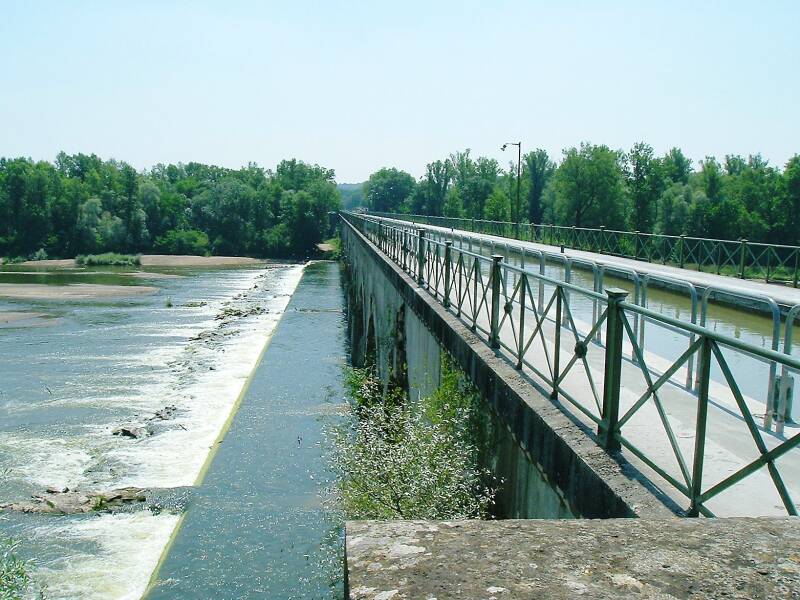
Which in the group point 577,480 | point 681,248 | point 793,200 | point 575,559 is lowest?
point 577,480

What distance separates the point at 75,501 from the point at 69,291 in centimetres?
4424

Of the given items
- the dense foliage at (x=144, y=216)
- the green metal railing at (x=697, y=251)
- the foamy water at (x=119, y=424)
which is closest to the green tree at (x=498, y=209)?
the dense foliage at (x=144, y=216)

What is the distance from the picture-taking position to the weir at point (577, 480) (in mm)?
2742

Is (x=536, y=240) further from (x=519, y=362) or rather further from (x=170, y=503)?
(x=519, y=362)

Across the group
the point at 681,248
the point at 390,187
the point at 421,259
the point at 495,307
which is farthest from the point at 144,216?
the point at 495,307

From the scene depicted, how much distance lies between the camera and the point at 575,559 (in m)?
2.87

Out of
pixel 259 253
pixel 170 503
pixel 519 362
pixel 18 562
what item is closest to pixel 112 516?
pixel 170 503

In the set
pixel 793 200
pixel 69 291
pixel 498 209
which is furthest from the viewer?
pixel 498 209

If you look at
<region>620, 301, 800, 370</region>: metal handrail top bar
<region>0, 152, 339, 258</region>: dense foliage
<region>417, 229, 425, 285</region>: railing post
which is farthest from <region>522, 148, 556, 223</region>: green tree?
<region>620, 301, 800, 370</region>: metal handrail top bar

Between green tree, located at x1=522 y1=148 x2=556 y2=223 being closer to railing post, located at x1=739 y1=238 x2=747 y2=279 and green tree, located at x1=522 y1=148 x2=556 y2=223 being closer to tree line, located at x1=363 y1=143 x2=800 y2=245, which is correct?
tree line, located at x1=363 y1=143 x2=800 y2=245

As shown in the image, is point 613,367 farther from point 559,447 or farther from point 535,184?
point 535,184

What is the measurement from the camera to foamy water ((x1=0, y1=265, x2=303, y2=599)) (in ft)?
43.9

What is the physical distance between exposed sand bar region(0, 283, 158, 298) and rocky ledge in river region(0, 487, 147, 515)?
38.6 m

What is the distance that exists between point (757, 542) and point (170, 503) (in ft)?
46.9
